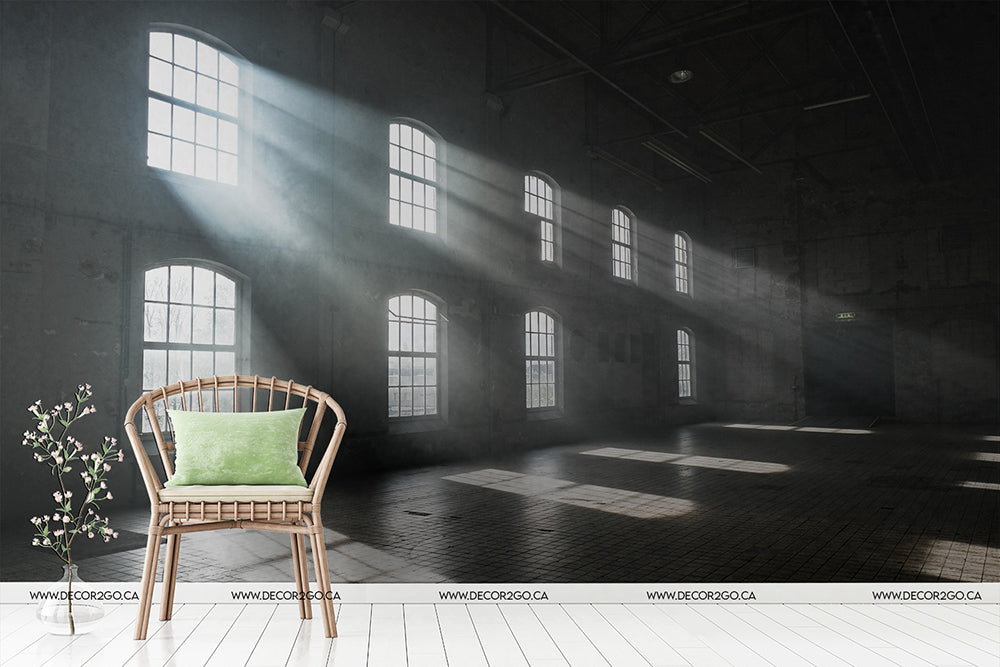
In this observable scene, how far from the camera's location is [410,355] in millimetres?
3893

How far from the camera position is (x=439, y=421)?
386 cm

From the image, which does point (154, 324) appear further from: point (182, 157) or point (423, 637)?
point (423, 637)

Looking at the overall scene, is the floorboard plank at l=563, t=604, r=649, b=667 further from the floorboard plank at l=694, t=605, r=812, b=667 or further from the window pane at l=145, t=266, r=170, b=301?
the window pane at l=145, t=266, r=170, b=301

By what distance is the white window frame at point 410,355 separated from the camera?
3879mm

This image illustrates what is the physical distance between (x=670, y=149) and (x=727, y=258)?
2.35 feet

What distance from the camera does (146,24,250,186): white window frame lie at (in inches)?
147

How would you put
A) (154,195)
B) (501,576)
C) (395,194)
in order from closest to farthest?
1. (501,576)
2. (154,195)
3. (395,194)

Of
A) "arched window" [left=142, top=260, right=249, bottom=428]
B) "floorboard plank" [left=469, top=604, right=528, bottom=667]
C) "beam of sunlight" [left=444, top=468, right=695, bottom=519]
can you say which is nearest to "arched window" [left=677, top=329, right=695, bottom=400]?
"beam of sunlight" [left=444, top=468, right=695, bottom=519]

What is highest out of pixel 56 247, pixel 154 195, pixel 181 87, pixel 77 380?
pixel 181 87

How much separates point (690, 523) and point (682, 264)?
56.5 inches

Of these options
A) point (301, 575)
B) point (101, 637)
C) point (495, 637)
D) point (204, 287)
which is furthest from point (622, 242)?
point (101, 637)

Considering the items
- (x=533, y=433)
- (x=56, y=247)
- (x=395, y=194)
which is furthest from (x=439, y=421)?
(x=56, y=247)

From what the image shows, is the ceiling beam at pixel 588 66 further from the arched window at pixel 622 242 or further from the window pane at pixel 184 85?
the window pane at pixel 184 85

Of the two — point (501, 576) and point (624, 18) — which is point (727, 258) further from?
point (501, 576)
